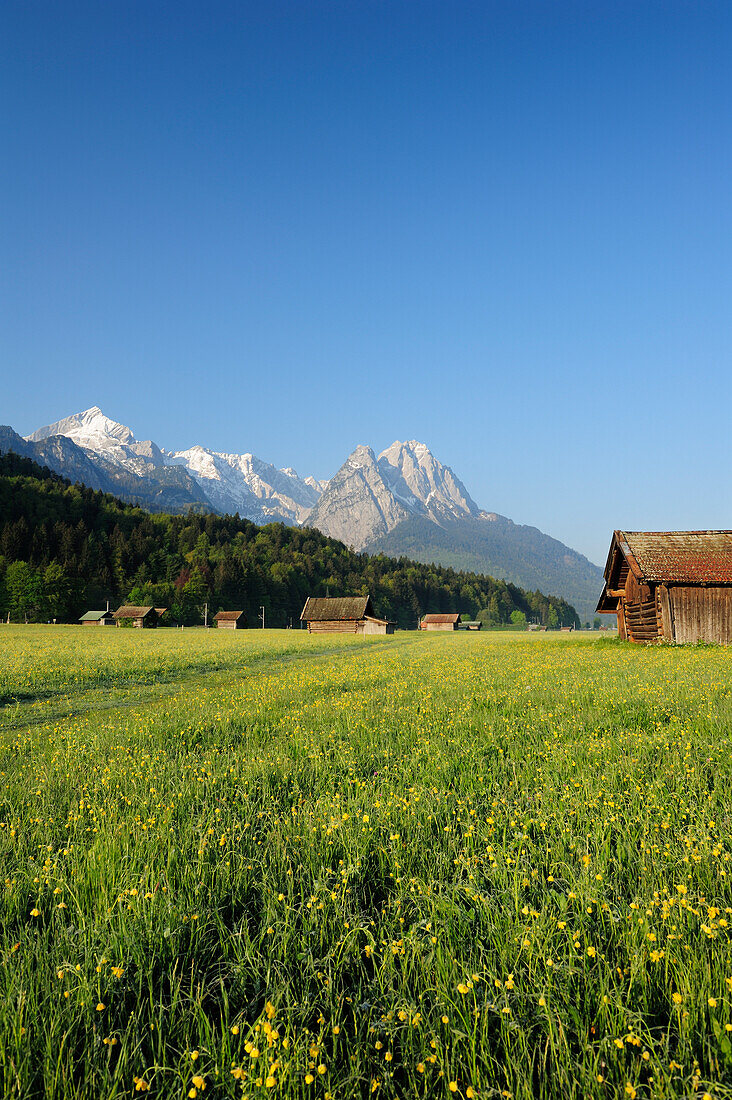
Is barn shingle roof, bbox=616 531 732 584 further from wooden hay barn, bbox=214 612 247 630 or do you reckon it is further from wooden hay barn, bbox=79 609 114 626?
wooden hay barn, bbox=79 609 114 626

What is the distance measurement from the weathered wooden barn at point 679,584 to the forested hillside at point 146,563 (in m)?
109

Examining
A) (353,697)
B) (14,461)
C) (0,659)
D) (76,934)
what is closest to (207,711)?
(353,697)

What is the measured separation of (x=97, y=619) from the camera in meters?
107

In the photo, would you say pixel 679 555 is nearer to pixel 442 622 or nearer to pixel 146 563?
pixel 442 622

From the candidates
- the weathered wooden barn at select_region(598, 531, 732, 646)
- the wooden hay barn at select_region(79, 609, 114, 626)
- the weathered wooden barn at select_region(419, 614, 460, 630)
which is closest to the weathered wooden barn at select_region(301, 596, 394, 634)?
the wooden hay barn at select_region(79, 609, 114, 626)

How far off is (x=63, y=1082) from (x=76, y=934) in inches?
51.0

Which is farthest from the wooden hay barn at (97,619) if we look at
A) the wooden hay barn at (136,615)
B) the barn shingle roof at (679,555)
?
the barn shingle roof at (679,555)

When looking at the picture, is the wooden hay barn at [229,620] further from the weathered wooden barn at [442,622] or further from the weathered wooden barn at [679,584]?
the weathered wooden barn at [679,584]

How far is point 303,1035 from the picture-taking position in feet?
9.18

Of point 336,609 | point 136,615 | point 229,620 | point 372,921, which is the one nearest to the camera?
point 372,921

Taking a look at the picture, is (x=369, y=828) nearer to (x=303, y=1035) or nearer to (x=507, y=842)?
(x=507, y=842)

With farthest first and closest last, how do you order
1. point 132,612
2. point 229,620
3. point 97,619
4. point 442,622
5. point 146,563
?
point 442,622
point 146,563
point 229,620
point 97,619
point 132,612

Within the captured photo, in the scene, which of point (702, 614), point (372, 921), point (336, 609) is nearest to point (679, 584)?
point (702, 614)

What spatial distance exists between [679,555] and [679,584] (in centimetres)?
283
